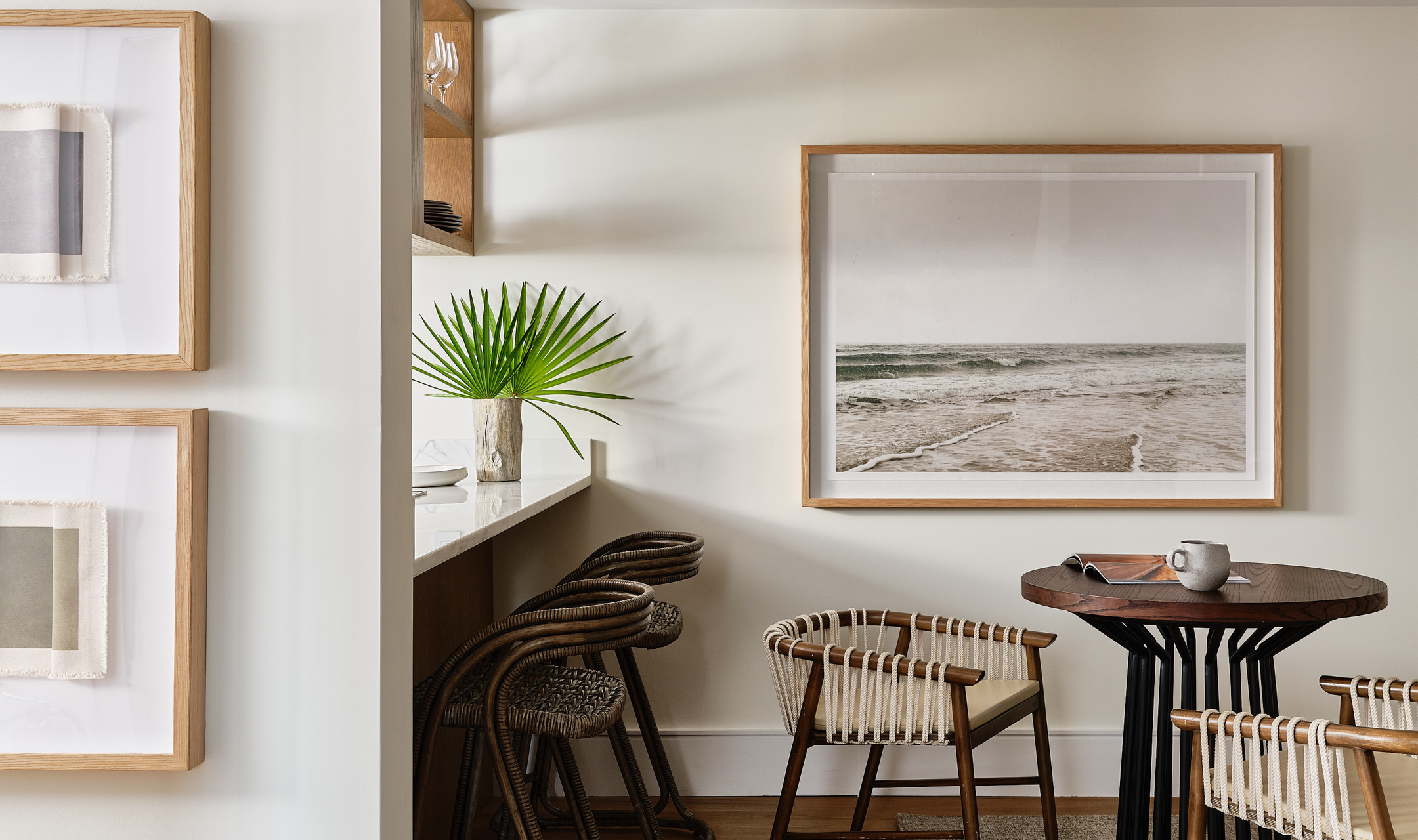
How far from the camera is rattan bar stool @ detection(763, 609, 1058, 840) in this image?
1966mm

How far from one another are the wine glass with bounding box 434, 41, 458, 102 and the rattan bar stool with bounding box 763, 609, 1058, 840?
175 centimetres

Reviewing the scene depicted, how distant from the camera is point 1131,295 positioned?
2.80 metres

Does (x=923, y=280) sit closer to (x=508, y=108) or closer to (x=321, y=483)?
(x=508, y=108)

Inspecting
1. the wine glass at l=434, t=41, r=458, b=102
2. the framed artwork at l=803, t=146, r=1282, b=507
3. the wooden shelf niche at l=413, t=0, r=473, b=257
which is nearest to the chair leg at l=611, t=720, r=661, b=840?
the framed artwork at l=803, t=146, r=1282, b=507

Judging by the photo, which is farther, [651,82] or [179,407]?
[651,82]

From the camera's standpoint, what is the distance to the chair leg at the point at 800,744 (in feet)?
6.64

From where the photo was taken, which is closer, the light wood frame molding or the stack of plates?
the light wood frame molding

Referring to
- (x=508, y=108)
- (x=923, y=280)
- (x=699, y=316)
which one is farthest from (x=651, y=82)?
(x=923, y=280)

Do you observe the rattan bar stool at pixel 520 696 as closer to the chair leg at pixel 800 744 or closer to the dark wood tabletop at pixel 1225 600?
the chair leg at pixel 800 744

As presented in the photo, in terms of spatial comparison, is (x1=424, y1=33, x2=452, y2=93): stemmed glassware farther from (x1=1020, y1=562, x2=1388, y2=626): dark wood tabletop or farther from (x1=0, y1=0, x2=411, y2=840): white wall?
(x1=1020, y1=562, x2=1388, y2=626): dark wood tabletop

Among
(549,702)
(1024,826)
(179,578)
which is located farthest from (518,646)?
(1024,826)

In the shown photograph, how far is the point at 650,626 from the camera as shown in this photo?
89.4 inches

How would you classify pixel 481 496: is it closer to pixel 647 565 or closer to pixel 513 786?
pixel 647 565

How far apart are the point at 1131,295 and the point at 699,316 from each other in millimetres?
1272
